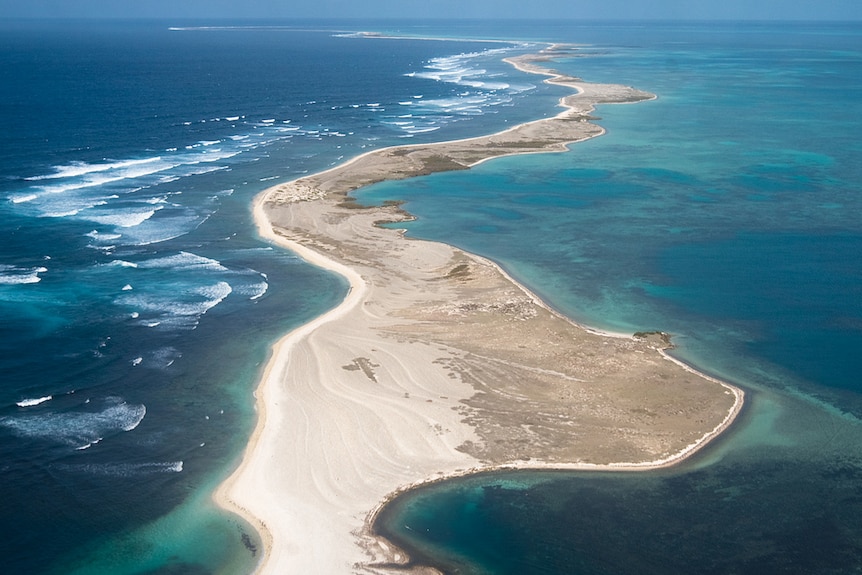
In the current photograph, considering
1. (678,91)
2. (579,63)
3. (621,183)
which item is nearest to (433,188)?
Result: (621,183)

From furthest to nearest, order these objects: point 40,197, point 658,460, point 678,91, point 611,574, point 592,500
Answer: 1. point 678,91
2. point 40,197
3. point 658,460
4. point 592,500
5. point 611,574

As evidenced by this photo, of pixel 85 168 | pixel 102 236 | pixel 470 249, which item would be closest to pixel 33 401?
pixel 102 236

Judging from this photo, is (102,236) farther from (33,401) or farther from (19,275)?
(33,401)

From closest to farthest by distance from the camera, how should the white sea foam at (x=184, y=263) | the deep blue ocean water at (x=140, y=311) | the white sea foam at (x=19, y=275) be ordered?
the deep blue ocean water at (x=140, y=311) → the white sea foam at (x=19, y=275) → the white sea foam at (x=184, y=263)

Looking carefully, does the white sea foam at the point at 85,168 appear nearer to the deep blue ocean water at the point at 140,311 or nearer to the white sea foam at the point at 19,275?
the deep blue ocean water at the point at 140,311

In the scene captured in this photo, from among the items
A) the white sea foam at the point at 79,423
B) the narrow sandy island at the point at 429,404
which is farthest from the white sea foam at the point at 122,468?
the narrow sandy island at the point at 429,404

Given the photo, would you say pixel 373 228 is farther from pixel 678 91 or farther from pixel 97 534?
pixel 678 91
